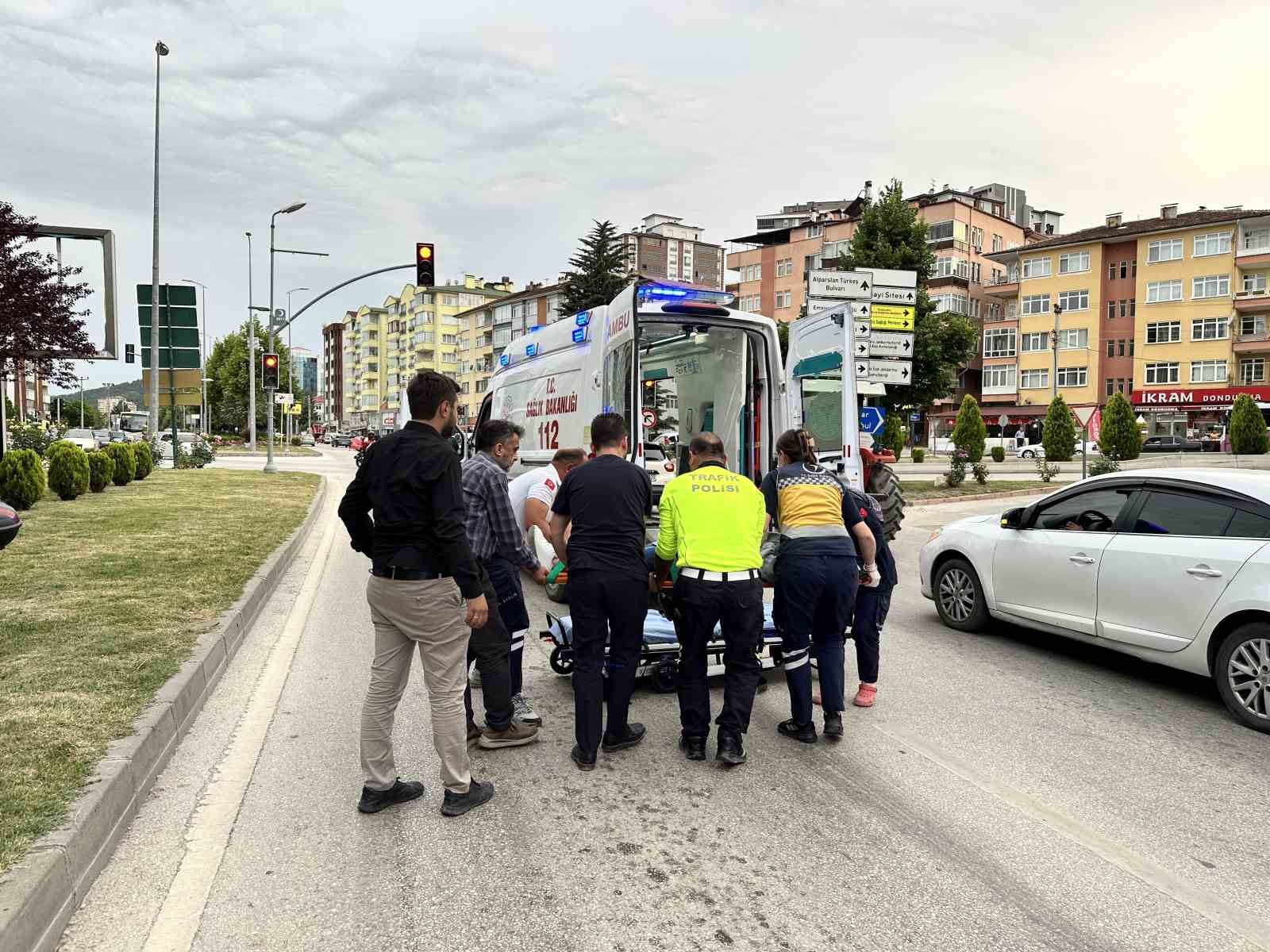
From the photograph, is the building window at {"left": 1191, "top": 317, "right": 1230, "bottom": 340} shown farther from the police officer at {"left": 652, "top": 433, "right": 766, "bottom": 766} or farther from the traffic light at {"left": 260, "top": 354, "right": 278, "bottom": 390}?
the police officer at {"left": 652, "top": 433, "right": 766, "bottom": 766}

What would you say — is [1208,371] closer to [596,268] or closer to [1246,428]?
[1246,428]

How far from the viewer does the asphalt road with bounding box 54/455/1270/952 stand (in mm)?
3059

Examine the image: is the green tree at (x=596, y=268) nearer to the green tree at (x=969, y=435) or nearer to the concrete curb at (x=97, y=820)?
the green tree at (x=969, y=435)

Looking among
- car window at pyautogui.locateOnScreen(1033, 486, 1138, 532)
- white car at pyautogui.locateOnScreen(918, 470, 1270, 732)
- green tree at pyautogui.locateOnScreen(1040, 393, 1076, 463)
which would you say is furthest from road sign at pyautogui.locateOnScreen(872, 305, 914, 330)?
green tree at pyautogui.locateOnScreen(1040, 393, 1076, 463)

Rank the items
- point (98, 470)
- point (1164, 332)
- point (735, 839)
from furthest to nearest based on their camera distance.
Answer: point (1164, 332), point (98, 470), point (735, 839)

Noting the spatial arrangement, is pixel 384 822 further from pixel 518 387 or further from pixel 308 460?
pixel 308 460

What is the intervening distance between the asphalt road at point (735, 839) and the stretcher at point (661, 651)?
7.7 inches

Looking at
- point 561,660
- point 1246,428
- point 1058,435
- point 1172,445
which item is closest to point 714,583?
point 561,660

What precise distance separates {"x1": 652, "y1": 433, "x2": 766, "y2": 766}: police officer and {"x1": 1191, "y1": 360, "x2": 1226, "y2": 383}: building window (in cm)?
6286

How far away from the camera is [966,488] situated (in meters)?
24.1

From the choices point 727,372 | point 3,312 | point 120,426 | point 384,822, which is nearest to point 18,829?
point 384,822

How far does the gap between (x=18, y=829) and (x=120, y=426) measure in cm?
7477

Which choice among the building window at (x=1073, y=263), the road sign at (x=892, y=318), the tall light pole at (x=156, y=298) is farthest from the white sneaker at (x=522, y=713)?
the building window at (x=1073, y=263)

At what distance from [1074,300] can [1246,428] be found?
24963mm
